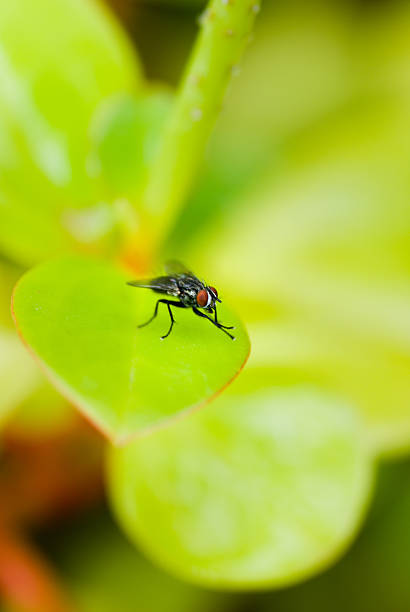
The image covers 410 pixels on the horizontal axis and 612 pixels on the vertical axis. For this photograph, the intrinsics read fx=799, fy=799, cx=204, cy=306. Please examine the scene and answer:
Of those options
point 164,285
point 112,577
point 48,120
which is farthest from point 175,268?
point 112,577

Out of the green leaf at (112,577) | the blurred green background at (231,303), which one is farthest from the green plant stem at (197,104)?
the green leaf at (112,577)

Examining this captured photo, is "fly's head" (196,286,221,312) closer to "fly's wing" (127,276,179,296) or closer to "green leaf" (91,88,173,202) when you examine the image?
"fly's wing" (127,276,179,296)

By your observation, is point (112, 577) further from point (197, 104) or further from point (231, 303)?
point (197, 104)

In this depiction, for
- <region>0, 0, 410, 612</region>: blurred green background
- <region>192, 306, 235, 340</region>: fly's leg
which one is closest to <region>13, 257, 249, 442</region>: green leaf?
<region>192, 306, 235, 340</region>: fly's leg

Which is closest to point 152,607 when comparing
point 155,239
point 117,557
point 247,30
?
point 117,557

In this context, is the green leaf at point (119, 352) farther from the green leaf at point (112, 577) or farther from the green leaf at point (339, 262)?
the green leaf at point (112, 577)

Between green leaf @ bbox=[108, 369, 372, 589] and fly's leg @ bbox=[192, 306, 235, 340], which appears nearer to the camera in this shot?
fly's leg @ bbox=[192, 306, 235, 340]

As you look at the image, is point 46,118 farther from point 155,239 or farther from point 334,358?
point 334,358
